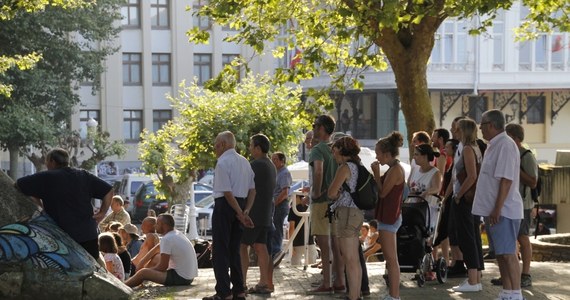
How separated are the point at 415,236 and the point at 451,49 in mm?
41457

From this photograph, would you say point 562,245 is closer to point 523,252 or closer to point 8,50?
point 523,252

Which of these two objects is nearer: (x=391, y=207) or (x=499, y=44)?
(x=391, y=207)

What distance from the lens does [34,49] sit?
4409 cm

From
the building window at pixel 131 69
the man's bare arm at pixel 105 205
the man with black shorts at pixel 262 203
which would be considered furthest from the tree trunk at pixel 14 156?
the man's bare arm at pixel 105 205

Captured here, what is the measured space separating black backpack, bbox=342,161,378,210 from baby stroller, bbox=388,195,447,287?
1586 millimetres

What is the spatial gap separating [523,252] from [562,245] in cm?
516

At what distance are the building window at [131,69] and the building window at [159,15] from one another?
1.69 metres

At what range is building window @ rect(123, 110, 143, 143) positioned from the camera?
196ft

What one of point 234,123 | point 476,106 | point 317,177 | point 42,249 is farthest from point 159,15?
point 42,249

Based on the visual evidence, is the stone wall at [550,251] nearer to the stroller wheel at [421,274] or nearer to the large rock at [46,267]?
the stroller wheel at [421,274]

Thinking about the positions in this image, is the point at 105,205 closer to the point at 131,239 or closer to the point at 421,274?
the point at 421,274

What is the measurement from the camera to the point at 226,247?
39.1 ft

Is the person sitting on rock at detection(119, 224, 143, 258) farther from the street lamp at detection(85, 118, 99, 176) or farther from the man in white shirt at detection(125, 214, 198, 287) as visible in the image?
the street lamp at detection(85, 118, 99, 176)

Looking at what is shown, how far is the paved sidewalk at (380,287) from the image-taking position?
1252 cm
